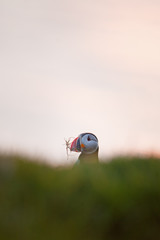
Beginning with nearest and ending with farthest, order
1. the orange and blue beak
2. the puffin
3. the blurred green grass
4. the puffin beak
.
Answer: the blurred green grass → the puffin → the orange and blue beak → the puffin beak

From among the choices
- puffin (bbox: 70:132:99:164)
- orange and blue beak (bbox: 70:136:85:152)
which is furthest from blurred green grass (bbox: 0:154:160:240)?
orange and blue beak (bbox: 70:136:85:152)

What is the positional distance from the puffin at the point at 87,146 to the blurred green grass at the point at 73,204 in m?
5.35

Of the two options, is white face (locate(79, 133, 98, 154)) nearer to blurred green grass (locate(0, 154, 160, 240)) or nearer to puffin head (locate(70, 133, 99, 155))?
puffin head (locate(70, 133, 99, 155))

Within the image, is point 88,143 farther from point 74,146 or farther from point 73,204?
point 73,204

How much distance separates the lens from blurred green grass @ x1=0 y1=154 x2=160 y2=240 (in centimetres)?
588

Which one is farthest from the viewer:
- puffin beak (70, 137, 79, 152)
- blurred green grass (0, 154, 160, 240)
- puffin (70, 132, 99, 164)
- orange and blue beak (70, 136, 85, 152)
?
puffin beak (70, 137, 79, 152)

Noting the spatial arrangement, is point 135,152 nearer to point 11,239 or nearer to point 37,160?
point 37,160

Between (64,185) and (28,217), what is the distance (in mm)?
997

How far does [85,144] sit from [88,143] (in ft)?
0.34

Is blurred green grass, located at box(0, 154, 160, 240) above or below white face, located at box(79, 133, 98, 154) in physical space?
below

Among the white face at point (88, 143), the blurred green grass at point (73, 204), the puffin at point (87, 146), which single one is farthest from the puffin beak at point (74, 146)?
the blurred green grass at point (73, 204)

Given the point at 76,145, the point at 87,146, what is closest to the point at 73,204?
the point at 87,146

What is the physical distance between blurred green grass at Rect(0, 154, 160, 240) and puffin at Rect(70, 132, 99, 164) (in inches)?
211

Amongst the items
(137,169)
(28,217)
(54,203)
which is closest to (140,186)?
(137,169)
